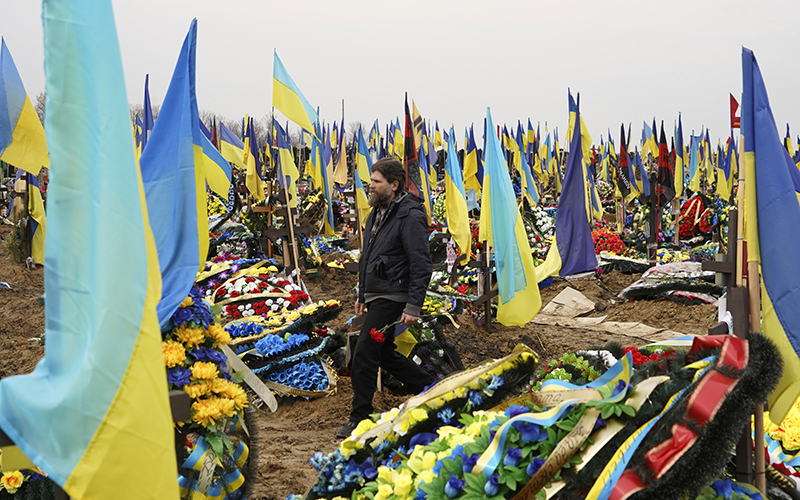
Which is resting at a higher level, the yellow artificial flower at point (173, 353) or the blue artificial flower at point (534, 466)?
the yellow artificial flower at point (173, 353)

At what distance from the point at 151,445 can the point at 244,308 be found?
18.6ft

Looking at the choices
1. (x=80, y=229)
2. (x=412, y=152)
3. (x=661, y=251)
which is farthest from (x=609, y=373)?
(x=661, y=251)

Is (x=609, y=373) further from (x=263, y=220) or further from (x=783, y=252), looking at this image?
(x=263, y=220)

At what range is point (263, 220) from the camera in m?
11.0

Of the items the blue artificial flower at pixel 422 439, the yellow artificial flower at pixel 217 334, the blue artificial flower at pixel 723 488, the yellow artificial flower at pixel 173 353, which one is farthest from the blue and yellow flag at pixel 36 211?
the blue artificial flower at pixel 723 488

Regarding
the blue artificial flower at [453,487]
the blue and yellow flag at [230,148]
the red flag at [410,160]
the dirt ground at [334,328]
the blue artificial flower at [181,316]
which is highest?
the blue and yellow flag at [230,148]

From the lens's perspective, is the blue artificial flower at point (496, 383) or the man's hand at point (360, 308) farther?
the man's hand at point (360, 308)

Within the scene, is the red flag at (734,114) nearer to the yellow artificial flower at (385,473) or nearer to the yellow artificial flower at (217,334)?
the yellow artificial flower at (385,473)

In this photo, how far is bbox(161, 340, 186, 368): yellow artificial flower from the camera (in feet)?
7.92

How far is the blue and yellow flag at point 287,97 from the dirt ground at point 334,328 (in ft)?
8.23

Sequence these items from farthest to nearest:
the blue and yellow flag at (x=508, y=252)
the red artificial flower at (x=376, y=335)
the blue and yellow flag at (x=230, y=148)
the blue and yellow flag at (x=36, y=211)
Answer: the blue and yellow flag at (x=36, y=211)
the blue and yellow flag at (x=230, y=148)
the blue and yellow flag at (x=508, y=252)
the red artificial flower at (x=376, y=335)

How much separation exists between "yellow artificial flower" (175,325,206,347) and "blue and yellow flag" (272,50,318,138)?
454 cm

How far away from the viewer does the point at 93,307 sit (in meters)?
1.60

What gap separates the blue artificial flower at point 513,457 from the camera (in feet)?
6.64
